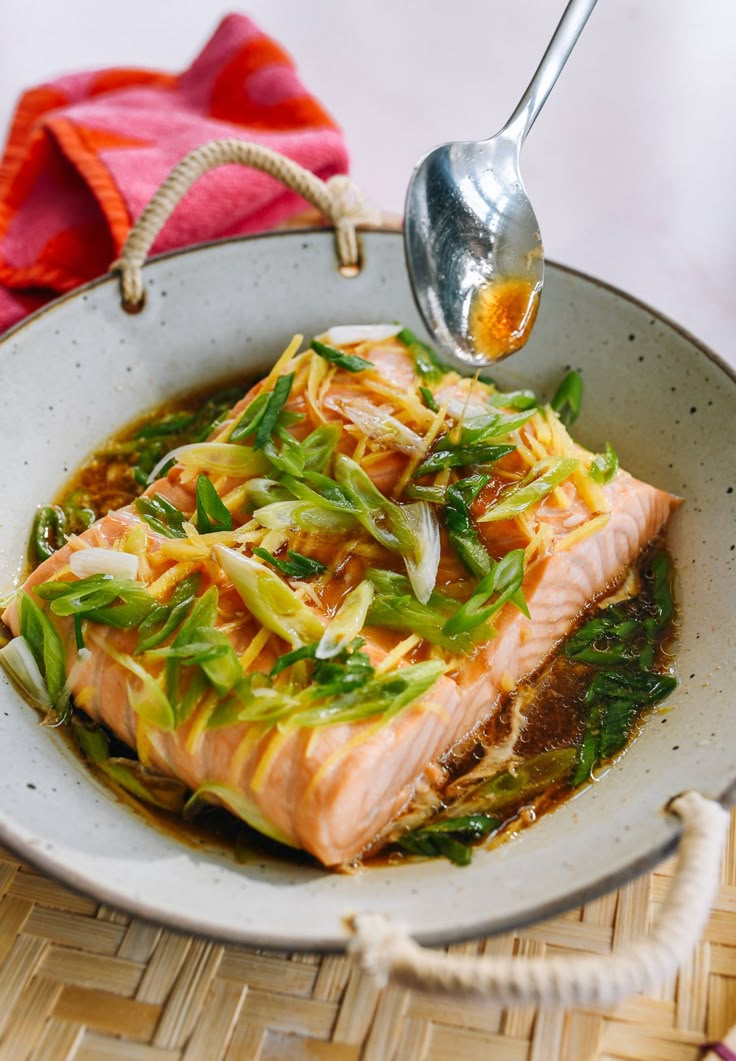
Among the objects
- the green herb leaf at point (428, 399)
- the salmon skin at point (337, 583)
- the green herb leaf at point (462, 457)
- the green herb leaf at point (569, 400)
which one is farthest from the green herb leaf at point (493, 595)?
the green herb leaf at point (569, 400)

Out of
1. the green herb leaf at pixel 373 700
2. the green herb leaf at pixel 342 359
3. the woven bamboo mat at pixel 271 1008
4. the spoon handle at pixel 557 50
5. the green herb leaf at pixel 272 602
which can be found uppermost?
the spoon handle at pixel 557 50

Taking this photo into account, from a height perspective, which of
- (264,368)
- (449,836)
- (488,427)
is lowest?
(449,836)

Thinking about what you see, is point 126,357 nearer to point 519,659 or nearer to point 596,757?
point 519,659

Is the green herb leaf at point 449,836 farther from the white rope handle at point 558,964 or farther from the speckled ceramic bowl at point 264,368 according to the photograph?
the white rope handle at point 558,964

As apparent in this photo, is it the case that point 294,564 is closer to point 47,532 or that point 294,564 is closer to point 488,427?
point 488,427

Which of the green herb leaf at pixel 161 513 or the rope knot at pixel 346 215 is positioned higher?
the rope knot at pixel 346 215

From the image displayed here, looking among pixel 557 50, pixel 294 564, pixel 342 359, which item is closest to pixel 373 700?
pixel 294 564

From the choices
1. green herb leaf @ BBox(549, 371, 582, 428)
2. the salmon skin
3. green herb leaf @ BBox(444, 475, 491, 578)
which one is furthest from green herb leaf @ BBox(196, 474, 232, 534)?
green herb leaf @ BBox(549, 371, 582, 428)

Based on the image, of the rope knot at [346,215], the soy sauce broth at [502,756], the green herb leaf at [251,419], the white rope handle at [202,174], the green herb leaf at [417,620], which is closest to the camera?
the soy sauce broth at [502,756]

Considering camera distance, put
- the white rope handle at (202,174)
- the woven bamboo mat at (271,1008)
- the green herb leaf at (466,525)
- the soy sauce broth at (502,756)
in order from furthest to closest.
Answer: the white rope handle at (202,174)
the green herb leaf at (466,525)
the soy sauce broth at (502,756)
the woven bamboo mat at (271,1008)
